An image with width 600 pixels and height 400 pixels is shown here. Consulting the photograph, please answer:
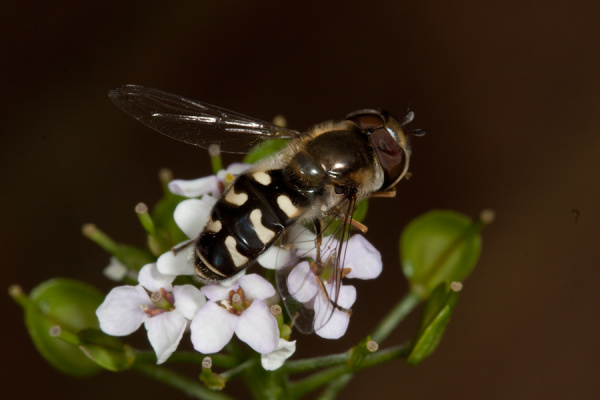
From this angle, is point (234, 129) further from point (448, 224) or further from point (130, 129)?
point (130, 129)

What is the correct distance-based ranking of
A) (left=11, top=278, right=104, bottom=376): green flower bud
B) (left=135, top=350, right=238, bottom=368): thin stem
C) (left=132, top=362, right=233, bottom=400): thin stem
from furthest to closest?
(left=11, top=278, right=104, bottom=376): green flower bud
(left=132, top=362, right=233, bottom=400): thin stem
(left=135, top=350, right=238, bottom=368): thin stem

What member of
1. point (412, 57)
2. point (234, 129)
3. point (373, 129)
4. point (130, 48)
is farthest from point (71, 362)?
point (412, 57)

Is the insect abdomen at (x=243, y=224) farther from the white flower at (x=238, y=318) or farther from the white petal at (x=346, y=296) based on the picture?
the white petal at (x=346, y=296)

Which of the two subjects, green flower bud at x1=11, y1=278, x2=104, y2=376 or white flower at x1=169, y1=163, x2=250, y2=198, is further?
green flower bud at x1=11, y1=278, x2=104, y2=376

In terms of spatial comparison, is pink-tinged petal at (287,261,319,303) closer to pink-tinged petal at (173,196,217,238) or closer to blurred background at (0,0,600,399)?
pink-tinged petal at (173,196,217,238)

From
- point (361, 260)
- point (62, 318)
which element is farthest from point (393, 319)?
point (62, 318)

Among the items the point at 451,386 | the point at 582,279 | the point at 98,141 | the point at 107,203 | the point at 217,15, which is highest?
the point at 217,15

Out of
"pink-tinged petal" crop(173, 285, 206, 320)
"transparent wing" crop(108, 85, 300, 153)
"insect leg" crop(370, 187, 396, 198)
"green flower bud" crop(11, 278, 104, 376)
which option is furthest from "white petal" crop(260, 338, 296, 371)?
"green flower bud" crop(11, 278, 104, 376)
